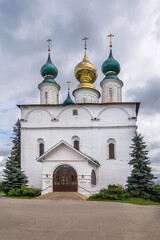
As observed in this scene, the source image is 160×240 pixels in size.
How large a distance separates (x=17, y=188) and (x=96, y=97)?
1193cm

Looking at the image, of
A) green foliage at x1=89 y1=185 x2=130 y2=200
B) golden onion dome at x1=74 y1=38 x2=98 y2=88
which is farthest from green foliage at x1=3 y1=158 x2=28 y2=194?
golden onion dome at x1=74 y1=38 x2=98 y2=88

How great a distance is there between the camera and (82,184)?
15094 millimetres

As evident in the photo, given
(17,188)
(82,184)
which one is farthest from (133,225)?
(17,188)

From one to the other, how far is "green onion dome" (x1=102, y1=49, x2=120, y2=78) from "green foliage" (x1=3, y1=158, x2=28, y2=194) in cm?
1269

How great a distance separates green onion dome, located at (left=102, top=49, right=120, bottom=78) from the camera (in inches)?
899

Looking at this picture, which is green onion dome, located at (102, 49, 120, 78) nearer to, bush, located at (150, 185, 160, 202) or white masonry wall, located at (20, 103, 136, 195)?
white masonry wall, located at (20, 103, 136, 195)

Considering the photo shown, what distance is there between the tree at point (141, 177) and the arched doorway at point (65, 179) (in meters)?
3.67

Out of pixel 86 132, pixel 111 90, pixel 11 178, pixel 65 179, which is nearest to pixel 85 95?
pixel 111 90

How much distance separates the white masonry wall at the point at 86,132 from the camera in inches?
724

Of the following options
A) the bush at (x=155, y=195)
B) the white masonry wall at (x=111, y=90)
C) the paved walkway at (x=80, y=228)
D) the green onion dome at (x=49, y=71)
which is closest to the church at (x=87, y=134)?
the white masonry wall at (x=111, y=90)

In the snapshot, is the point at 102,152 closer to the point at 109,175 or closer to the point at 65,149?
the point at 109,175

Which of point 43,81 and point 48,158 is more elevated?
point 43,81

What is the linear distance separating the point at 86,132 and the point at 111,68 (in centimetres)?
781

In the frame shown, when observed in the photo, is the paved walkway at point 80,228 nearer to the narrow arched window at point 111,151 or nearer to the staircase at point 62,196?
the staircase at point 62,196
